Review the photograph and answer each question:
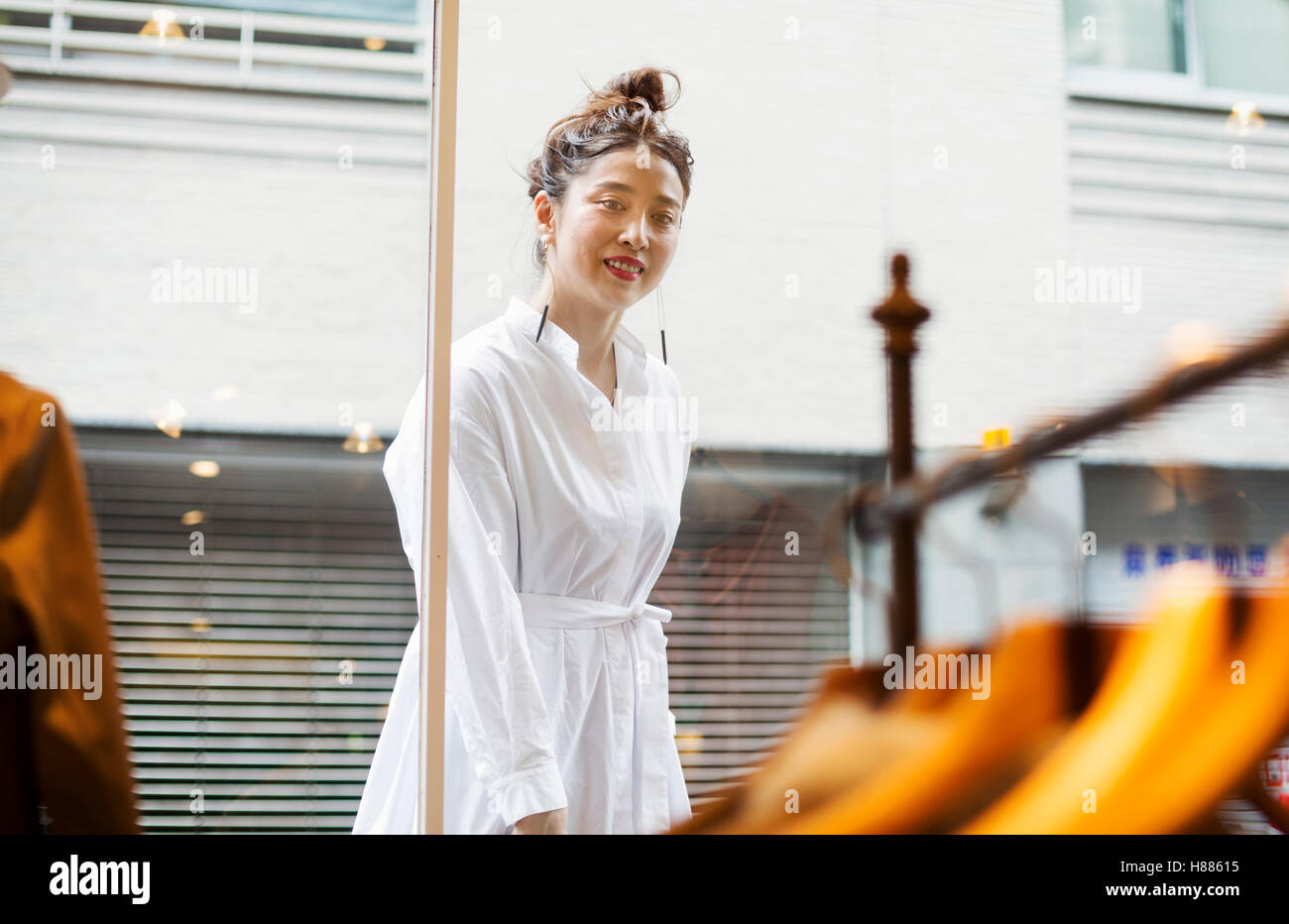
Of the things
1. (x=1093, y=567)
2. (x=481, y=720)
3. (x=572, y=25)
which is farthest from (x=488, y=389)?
(x=1093, y=567)

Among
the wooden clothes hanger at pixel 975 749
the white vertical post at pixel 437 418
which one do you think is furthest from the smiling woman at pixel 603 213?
the wooden clothes hanger at pixel 975 749

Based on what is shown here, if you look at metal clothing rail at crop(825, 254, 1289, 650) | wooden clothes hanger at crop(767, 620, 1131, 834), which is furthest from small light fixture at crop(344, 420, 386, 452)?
wooden clothes hanger at crop(767, 620, 1131, 834)

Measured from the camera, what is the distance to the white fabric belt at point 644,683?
1.43 meters

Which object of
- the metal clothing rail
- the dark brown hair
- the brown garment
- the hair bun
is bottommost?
the brown garment

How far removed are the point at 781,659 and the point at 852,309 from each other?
1.77 feet

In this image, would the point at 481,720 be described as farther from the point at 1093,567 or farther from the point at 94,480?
the point at 1093,567

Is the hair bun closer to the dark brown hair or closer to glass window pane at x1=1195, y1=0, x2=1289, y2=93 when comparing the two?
the dark brown hair

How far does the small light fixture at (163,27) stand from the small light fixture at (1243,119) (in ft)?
5.54

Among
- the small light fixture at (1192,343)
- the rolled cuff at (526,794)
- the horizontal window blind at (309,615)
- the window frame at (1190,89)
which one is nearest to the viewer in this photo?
the rolled cuff at (526,794)

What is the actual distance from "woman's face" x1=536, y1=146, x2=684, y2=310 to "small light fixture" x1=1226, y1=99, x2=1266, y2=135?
3.42ft

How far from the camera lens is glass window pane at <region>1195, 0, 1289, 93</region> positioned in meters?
1.82

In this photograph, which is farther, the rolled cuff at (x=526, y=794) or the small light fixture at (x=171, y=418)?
the small light fixture at (x=171, y=418)

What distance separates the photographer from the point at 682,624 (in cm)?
156

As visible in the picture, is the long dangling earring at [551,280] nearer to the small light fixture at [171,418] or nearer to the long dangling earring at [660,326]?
the long dangling earring at [660,326]
